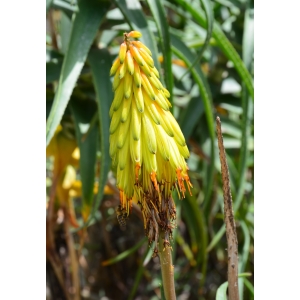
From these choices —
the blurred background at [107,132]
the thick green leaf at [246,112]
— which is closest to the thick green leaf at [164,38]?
the blurred background at [107,132]

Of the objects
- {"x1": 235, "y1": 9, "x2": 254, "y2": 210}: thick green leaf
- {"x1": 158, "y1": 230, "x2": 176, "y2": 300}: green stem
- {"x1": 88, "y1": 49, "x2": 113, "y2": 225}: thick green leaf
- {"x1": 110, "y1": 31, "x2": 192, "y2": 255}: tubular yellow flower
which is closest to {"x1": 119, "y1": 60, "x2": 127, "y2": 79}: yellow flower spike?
{"x1": 110, "y1": 31, "x2": 192, "y2": 255}: tubular yellow flower

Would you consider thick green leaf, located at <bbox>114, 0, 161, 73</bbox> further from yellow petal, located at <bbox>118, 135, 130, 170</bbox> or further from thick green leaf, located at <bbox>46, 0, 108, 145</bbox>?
yellow petal, located at <bbox>118, 135, 130, 170</bbox>

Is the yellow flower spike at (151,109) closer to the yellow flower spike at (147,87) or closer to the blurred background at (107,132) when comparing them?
the yellow flower spike at (147,87)

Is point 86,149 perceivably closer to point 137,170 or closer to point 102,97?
point 102,97

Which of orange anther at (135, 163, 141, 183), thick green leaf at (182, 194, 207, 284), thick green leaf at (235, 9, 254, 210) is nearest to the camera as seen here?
orange anther at (135, 163, 141, 183)

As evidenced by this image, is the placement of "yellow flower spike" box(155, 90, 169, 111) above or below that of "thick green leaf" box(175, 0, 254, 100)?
below

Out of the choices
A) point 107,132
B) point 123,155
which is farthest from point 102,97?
point 123,155
